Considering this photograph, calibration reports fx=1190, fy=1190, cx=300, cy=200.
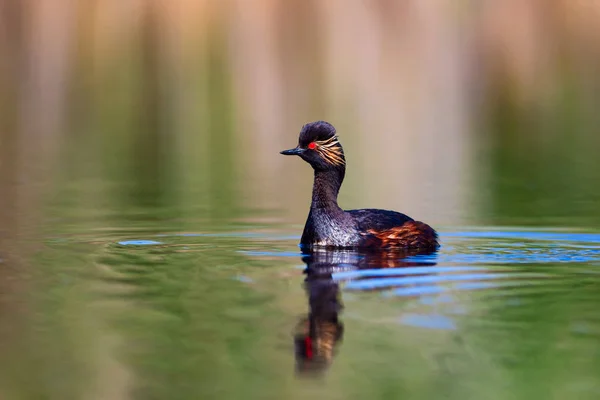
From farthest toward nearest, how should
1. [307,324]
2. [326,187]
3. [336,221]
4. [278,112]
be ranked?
[278,112]
[326,187]
[336,221]
[307,324]

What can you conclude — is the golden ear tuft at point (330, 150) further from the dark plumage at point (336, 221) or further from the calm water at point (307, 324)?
the calm water at point (307, 324)

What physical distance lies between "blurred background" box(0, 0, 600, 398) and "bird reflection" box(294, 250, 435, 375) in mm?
2099

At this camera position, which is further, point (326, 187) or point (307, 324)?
point (326, 187)

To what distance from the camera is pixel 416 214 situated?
16.8 metres

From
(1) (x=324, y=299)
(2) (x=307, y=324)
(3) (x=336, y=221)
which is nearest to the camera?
(2) (x=307, y=324)

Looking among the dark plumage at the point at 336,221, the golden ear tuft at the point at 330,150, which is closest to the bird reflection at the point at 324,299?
the dark plumage at the point at 336,221

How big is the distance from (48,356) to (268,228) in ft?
23.0

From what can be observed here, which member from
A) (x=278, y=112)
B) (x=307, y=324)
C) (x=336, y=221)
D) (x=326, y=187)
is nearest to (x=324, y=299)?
(x=307, y=324)

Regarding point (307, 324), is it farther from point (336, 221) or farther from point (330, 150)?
point (330, 150)

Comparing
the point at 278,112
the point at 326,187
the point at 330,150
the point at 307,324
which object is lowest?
the point at 307,324

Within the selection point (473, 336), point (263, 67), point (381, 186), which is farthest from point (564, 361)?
point (263, 67)

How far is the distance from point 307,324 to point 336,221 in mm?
4483

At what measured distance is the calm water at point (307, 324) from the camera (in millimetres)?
6977

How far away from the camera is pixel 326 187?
44.1 ft
